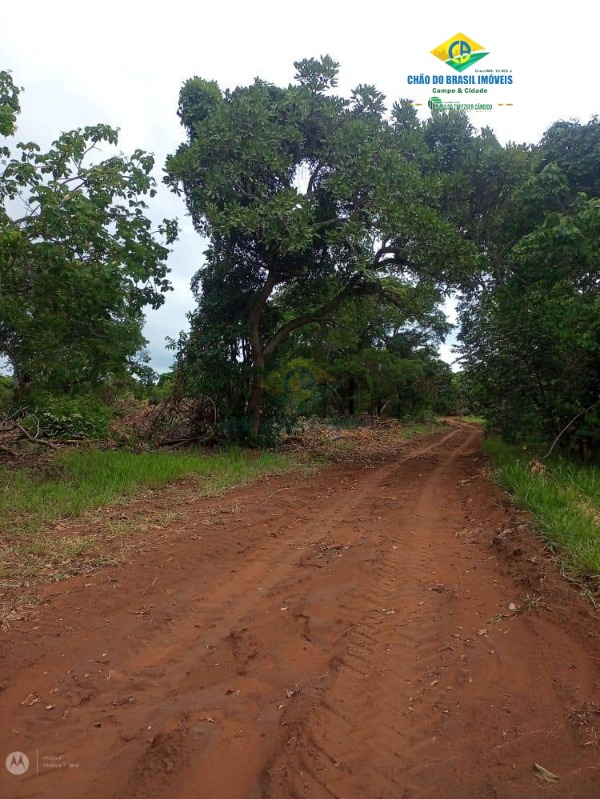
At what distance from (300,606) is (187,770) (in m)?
Result: 1.69

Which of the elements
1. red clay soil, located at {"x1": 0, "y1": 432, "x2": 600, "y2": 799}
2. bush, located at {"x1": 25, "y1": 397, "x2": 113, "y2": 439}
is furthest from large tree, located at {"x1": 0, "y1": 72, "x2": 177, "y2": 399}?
red clay soil, located at {"x1": 0, "y1": 432, "x2": 600, "y2": 799}

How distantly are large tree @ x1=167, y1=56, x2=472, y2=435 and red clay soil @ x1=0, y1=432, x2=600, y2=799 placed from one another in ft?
21.5

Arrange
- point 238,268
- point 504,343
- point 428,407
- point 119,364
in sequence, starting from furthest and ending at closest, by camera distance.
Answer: point 428,407 → point 238,268 → point 504,343 → point 119,364

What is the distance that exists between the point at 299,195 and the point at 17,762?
9.16 meters

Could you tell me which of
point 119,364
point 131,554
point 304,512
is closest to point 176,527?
point 131,554

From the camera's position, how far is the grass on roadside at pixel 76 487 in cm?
498

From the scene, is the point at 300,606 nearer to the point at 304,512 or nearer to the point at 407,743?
the point at 407,743

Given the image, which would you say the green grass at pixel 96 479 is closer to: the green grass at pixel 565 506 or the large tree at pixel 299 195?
the large tree at pixel 299 195

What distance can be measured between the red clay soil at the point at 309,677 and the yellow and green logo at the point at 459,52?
8.41 m

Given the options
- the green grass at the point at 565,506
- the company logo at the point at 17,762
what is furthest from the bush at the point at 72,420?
the company logo at the point at 17,762

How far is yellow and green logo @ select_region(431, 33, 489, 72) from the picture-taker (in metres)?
9.01

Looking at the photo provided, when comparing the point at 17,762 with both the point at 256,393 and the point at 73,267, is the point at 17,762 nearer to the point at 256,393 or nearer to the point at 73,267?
the point at 73,267

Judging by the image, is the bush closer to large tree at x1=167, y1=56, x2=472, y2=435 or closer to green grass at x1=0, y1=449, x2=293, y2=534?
green grass at x1=0, y1=449, x2=293, y2=534

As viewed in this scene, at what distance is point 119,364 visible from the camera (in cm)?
953
